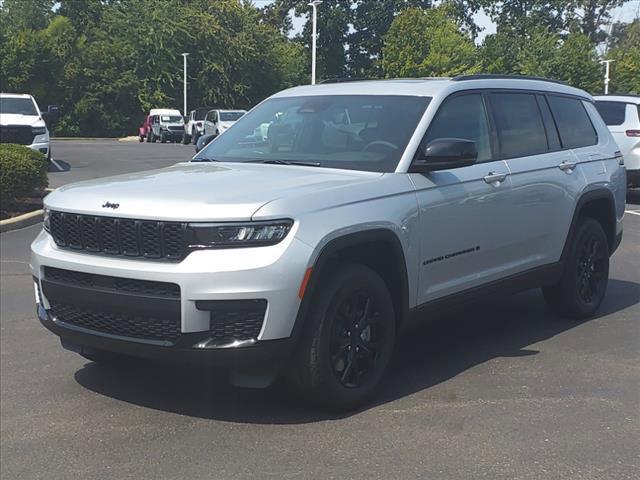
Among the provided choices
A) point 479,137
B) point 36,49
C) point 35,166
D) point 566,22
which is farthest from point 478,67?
point 479,137

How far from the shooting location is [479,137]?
5.67 meters

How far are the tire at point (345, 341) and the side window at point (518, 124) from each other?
1.77m

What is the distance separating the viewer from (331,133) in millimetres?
5418

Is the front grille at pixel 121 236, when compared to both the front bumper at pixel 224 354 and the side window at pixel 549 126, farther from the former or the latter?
the side window at pixel 549 126

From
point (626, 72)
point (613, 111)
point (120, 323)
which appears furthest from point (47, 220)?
point (626, 72)

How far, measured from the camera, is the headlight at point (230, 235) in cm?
403

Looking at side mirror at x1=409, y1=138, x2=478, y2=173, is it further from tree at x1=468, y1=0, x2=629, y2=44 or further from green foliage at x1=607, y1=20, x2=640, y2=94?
tree at x1=468, y1=0, x2=629, y2=44

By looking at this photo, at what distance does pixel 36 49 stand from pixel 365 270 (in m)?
53.7

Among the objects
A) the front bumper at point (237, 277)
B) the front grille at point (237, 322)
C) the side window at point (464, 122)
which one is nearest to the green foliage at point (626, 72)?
the side window at point (464, 122)

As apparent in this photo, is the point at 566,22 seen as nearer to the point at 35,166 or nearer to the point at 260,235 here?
the point at 35,166

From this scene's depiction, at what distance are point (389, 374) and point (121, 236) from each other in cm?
196

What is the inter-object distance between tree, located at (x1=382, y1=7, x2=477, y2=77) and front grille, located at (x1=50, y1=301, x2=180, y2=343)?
188ft

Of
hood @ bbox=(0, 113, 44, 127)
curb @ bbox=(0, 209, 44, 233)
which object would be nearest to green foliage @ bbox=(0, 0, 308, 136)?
hood @ bbox=(0, 113, 44, 127)

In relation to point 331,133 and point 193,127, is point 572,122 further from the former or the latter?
point 193,127
